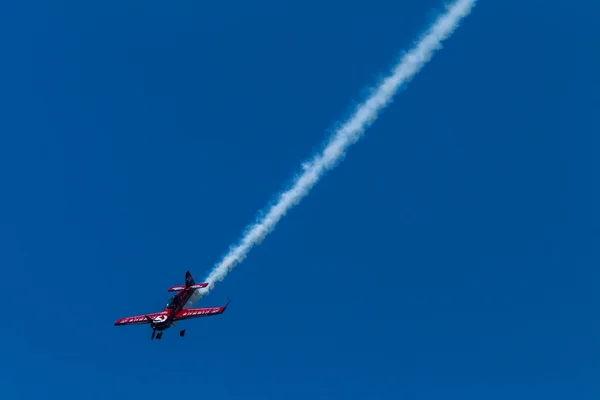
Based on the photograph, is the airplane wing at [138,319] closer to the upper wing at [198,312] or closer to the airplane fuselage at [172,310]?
the airplane fuselage at [172,310]

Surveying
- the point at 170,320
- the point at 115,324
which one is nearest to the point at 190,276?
the point at 170,320

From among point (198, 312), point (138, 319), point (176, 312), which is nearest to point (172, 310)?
point (176, 312)

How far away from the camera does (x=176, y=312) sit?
2559 inches

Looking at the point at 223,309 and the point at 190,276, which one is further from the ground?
the point at 190,276

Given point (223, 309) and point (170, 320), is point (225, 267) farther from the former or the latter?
point (170, 320)

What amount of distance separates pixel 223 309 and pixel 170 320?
6.49m

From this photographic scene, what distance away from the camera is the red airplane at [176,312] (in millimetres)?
62656

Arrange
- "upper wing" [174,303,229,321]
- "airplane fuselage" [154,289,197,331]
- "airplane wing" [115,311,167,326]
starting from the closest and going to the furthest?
1. "upper wing" [174,303,229,321]
2. "airplane fuselage" [154,289,197,331]
3. "airplane wing" [115,311,167,326]

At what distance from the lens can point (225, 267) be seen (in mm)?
63219

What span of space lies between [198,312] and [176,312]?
2.70m

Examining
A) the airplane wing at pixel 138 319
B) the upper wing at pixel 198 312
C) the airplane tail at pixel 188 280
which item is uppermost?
the airplane tail at pixel 188 280

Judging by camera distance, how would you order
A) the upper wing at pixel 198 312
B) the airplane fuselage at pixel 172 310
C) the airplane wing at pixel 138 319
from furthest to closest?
the airplane wing at pixel 138 319, the airplane fuselage at pixel 172 310, the upper wing at pixel 198 312

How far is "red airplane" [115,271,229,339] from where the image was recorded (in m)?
62.7

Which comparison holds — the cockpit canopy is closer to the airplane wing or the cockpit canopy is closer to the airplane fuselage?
the airplane fuselage
